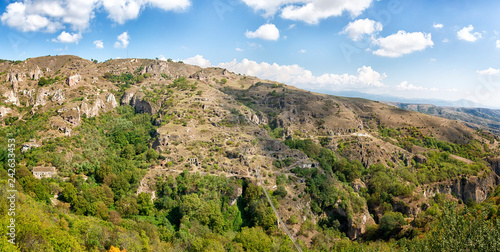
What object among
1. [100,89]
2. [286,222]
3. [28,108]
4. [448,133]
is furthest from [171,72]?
[448,133]

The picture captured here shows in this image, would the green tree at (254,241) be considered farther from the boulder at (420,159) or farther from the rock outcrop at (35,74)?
the rock outcrop at (35,74)

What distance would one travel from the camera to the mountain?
45562mm

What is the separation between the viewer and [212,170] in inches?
2753

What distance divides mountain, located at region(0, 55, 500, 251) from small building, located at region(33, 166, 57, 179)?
3.94 feet

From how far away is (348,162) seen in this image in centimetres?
9244

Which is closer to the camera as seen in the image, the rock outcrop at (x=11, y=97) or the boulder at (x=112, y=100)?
the rock outcrop at (x=11, y=97)

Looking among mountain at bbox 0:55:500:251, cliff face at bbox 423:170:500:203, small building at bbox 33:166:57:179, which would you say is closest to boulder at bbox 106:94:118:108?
mountain at bbox 0:55:500:251

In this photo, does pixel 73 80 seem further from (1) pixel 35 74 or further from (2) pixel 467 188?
(2) pixel 467 188

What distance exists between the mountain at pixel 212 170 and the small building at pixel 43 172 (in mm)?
1202

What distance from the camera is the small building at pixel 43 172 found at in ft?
183

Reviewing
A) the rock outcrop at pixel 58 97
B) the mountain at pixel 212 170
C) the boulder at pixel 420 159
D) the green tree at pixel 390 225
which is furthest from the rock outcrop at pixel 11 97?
the boulder at pixel 420 159

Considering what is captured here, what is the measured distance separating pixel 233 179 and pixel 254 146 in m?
19.1

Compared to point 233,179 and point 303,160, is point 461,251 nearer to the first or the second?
point 233,179

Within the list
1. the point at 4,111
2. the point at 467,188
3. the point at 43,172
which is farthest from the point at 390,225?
the point at 4,111
